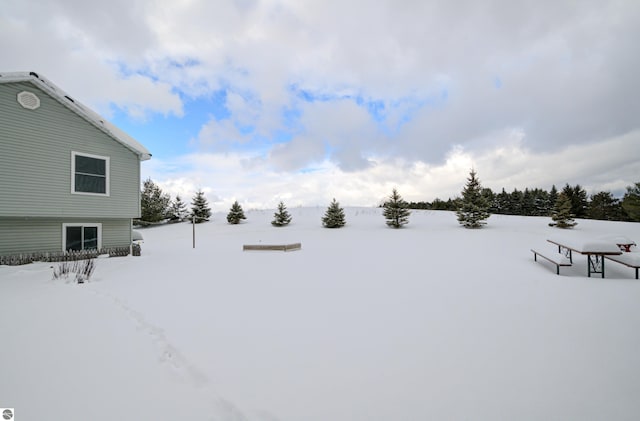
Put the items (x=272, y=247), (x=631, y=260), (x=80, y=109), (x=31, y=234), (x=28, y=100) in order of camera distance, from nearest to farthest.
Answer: (x=631, y=260) < (x=28, y=100) < (x=31, y=234) < (x=80, y=109) < (x=272, y=247)

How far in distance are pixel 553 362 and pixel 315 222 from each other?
2457cm

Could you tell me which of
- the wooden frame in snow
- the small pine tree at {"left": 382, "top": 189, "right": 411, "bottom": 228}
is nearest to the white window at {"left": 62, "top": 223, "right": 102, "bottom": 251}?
the wooden frame in snow

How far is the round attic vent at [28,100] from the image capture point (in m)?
10.6

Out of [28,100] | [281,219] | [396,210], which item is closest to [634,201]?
[396,210]

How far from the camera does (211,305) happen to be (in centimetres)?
575

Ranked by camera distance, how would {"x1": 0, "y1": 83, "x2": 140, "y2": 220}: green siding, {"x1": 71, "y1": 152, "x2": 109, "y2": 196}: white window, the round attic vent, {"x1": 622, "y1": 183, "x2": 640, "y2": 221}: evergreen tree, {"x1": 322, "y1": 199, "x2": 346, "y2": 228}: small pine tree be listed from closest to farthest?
{"x1": 0, "y1": 83, "x2": 140, "y2": 220}: green siding
the round attic vent
{"x1": 71, "y1": 152, "x2": 109, "y2": 196}: white window
{"x1": 322, "y1": 199, "x2": 346, "y2": 228}: small pine tree
{"x1": 622, "y1": 183, "x2": 640, "y2": 221}: evergreen tree

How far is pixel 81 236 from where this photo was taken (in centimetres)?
1278

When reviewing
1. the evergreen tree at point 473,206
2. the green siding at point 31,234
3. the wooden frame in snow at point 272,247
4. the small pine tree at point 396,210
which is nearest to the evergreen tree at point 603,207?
the evergreen tree at point 473,206

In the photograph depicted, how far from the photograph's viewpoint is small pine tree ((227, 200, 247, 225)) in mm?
28938

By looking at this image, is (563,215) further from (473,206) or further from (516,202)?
(516,202)

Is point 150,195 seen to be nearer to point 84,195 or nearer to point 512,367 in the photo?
point 84,195

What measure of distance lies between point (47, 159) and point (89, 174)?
1.42 meters

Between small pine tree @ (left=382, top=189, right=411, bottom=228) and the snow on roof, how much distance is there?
16801mm

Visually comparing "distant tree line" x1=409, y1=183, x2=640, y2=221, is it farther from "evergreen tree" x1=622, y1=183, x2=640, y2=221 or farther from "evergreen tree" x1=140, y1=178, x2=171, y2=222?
"evergreen tree" x1=140, y1=178, x2=171, y2=222
